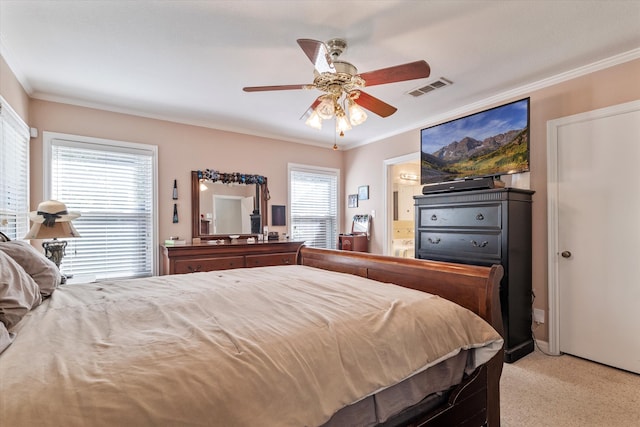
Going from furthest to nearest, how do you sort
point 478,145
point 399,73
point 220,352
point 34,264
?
point 478,145
point 399,73
point 34,264
point 220,352

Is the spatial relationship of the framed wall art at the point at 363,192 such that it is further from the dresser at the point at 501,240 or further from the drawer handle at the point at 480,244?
the drawer handle at the point at 480,244

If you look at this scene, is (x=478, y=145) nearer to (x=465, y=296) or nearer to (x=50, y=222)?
(x=465, y=296)

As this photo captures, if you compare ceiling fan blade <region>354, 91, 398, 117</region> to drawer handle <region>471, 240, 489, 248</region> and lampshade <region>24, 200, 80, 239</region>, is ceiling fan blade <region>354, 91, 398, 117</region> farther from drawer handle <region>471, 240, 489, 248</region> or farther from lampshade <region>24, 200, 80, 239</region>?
lampshade <region>24, 200, 80, 239</region>

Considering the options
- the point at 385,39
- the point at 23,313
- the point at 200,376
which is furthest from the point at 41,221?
the point at 385,39

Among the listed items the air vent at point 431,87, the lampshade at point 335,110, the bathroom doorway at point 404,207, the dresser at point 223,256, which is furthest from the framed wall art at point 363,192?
the lampshade at point 335,110

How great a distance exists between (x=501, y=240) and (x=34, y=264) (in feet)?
11.0

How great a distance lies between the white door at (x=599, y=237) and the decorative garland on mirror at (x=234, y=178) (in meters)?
3.62

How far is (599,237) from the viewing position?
2641 mm

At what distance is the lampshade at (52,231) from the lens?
2.40 meters

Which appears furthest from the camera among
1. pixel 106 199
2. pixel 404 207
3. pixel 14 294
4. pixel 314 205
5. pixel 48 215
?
pixel 404 207

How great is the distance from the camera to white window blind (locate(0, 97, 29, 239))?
8.12 ft

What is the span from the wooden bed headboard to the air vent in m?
1.92

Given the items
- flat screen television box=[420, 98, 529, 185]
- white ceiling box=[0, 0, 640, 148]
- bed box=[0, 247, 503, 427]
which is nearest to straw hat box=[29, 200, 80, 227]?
bed box=[0, 247, 503, 427]

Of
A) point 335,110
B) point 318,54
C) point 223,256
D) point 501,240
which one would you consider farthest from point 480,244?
point 223,256
